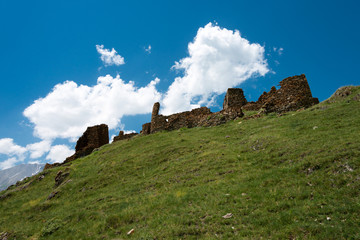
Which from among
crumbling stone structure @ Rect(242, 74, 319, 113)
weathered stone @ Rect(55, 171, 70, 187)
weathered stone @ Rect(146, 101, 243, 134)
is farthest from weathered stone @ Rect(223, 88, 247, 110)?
weathered stone @ Rect(55, 171, 70, 187)

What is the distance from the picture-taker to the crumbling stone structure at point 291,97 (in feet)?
79.7

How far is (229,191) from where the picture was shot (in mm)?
10133

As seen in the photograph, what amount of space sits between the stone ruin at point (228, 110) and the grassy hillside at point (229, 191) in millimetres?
4081

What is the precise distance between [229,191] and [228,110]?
Result: 19.9 meters

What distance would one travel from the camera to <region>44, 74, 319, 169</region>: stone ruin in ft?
81.8

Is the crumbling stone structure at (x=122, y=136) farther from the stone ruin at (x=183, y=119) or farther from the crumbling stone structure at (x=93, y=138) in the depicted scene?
the stone ruin at (x=183, y=119)

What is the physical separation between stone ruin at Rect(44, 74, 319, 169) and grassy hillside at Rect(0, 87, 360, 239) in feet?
13.4

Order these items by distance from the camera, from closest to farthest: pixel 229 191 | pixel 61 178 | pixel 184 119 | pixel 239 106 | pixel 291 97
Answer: pixel 229 191 < pixel 61 178 < pixel 291 97 < pixel 239 106 < pixel 184 119

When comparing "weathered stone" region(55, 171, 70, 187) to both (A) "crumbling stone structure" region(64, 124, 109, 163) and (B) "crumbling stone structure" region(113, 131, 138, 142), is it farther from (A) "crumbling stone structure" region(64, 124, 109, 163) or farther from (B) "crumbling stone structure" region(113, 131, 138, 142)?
(B) "crumbling stone structure" region(113, 131, 138, 142)

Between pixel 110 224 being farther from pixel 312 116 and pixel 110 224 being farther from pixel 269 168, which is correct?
pixel 312 116

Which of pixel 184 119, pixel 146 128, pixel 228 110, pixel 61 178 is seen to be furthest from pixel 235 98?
pixel 61 178

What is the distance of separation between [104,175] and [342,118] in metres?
20.0

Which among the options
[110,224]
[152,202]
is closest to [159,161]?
[152,202]

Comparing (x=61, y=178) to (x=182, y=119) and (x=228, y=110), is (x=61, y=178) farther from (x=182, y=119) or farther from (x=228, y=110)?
(x=228, y=110)
